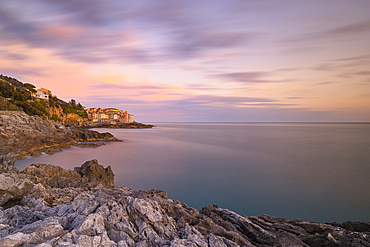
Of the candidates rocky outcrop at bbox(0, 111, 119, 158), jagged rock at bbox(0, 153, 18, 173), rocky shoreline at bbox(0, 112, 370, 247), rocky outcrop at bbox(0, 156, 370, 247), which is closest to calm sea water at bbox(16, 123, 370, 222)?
rocky outcrop at bbox(0, 111, 119, 158)

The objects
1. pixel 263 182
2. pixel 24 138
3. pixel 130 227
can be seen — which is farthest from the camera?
pixel 24 138

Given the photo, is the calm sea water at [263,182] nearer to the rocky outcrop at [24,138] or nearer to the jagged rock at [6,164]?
the rocky outcrop at [24,138]

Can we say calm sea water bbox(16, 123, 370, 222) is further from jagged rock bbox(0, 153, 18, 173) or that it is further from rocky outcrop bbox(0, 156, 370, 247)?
jagged rock bbox(0, 153, 18, 173)

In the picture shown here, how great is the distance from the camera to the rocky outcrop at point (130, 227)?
3.70 meters

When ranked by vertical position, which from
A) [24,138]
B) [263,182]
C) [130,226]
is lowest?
[263,182]

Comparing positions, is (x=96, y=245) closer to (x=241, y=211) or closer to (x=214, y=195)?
(x=241, y=211)

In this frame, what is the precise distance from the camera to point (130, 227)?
413cm

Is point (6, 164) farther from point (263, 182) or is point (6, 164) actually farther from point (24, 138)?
point (24, 138)

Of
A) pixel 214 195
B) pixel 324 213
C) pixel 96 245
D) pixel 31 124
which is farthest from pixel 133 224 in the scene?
pixel 31 124

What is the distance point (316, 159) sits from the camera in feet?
61.1

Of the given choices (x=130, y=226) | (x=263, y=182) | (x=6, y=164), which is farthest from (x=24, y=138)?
(x=263, y=182)

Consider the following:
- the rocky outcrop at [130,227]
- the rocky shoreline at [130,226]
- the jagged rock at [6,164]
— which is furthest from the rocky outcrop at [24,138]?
the rocky outcrop at [130,227]

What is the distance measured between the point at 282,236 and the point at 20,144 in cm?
2277

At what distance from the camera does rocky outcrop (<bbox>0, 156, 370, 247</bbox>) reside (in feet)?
12.1
